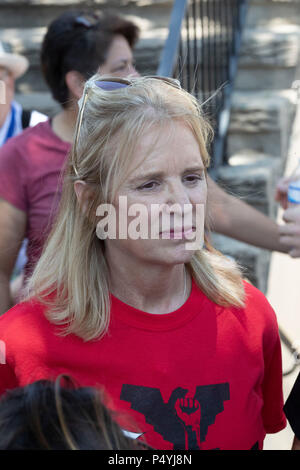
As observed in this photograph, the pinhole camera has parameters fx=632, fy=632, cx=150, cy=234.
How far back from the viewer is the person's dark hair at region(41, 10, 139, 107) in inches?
104

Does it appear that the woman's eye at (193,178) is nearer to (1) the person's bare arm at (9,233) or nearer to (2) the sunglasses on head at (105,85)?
(2) the sunglasses on head at (105,85)

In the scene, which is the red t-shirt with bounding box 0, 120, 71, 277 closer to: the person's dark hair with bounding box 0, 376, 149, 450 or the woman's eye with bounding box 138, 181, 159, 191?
the woman's eye with bounding box 138, 181, 159, 191

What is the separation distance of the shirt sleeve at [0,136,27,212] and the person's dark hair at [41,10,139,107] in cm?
36

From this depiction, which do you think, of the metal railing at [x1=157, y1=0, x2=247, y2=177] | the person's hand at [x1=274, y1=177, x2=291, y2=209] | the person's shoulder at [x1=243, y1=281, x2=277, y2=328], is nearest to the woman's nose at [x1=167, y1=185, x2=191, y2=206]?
the person's shoulder at [x1=243, y1=281, x2=277, y2=328]

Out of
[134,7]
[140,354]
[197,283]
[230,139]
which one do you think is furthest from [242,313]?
[134,7]

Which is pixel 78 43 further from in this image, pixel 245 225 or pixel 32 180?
pixel 245 225

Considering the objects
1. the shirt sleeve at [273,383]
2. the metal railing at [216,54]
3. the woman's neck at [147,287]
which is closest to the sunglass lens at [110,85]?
the woman's neck at [147,287]

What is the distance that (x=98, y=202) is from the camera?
1.50 m

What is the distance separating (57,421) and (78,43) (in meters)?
2.01

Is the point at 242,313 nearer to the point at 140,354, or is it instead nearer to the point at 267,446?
the point at 140,354

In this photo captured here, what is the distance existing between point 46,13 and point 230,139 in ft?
5.36

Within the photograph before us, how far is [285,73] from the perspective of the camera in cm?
420

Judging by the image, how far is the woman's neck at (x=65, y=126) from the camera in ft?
7.82

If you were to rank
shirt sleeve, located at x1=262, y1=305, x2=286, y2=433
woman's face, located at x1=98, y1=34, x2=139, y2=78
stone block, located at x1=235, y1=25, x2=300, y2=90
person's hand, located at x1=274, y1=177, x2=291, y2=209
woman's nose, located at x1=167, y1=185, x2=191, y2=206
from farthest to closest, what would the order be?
stone block, located at x1=235, y1=25, x2=300, y2=90
woman's face, located at x1=98, y1=34, x2=139, y2=78
person's hand, located at x1=274, y1=177, x2=291, y2=209
shirt sleeve, located at x1=262, y1=305, x2=286, y2=433
woman's nose, located at x1=167, y1=185, x2=191, y2=206
